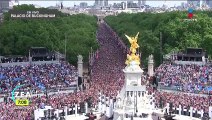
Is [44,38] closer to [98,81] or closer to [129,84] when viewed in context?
[98,81]

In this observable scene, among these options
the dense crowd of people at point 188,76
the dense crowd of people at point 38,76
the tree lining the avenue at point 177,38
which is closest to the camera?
the dense crowd of people at point 188,76

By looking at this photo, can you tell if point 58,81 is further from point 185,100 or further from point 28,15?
point 28,15

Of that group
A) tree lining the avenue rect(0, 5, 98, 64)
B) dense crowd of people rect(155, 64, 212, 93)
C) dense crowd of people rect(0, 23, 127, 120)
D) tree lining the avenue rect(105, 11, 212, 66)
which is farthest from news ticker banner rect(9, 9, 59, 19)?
dense crowd of people rect(155, 64, 212, 93)

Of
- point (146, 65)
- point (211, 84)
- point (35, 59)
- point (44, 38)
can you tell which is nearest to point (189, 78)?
point (211, 84)

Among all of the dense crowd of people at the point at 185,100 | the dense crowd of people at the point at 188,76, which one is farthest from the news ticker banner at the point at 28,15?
the dense crowd of people at the point at 185,100

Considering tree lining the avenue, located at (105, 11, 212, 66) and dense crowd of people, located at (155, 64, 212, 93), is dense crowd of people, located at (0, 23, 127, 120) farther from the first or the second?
tree lining the avenue, located at (105, 11, 212, 66)

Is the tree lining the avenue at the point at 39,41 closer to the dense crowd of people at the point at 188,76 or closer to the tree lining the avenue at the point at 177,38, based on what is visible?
the tree lining the avenue at the point at 177,38

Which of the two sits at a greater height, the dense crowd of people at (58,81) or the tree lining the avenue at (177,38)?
the tree lining the avenue at (177,38)

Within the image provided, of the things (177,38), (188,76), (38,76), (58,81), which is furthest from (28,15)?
(188,76)
